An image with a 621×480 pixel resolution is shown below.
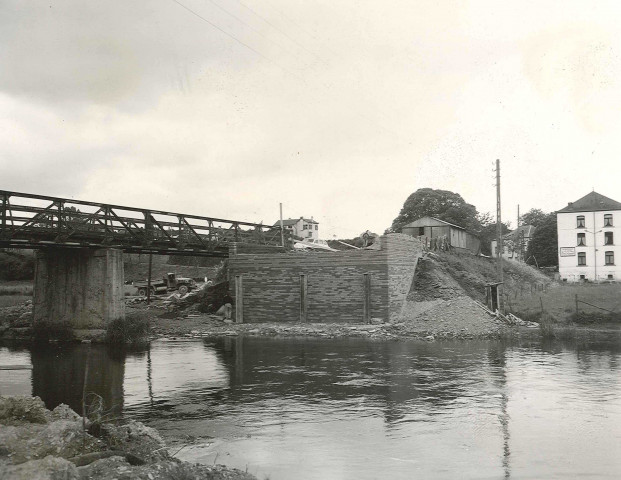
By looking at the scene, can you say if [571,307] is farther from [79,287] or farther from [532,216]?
[532,216]

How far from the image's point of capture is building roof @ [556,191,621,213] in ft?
185

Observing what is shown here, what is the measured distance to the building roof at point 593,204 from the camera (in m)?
56.2

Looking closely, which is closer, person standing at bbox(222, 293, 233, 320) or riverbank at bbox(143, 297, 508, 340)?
riverbank at bbox(143, 297, 508, 340)

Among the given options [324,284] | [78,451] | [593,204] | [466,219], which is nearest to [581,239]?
[593,204]

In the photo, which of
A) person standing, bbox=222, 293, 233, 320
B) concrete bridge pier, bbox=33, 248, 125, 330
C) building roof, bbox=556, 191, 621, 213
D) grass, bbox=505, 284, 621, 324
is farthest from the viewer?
building roof, bbox=556, 191, 621, 213

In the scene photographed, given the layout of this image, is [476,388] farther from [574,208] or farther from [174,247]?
[574,208]

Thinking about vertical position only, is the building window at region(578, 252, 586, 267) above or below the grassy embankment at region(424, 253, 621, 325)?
above

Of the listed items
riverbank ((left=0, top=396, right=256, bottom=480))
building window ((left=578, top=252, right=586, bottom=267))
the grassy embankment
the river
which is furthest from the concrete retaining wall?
building window ((left=578, top=252, right=586, bottom=267))

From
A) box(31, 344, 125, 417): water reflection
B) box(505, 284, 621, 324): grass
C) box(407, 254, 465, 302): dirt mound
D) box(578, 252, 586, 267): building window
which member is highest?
box(578, 252, 586, 267): building window

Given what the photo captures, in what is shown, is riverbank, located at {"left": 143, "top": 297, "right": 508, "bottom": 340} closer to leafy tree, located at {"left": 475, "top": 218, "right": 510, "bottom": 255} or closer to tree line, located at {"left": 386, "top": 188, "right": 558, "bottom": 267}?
tree line, located at {"left": 386, "top": 188, "right": 558, "bottom": 267}

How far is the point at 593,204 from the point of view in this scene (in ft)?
187

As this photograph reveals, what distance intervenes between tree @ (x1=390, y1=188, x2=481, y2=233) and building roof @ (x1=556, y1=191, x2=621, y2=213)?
12325mm

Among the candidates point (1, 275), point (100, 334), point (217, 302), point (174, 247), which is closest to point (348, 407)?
point (100, 334)

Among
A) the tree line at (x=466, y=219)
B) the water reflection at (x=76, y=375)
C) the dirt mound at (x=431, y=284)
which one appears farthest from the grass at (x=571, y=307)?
the tree line at (x=466, y=219)
